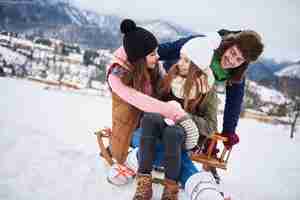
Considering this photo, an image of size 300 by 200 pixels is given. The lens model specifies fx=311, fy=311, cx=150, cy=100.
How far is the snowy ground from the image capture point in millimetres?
1039

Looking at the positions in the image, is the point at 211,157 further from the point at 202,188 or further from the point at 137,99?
the point at 137,99

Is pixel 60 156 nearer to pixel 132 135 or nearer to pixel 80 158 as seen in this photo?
pixel 80 158

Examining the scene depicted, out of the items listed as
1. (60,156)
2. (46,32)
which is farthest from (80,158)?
(46,32)

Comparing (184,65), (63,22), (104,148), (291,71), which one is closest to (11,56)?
(63,22)

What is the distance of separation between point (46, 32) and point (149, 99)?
2942 mm

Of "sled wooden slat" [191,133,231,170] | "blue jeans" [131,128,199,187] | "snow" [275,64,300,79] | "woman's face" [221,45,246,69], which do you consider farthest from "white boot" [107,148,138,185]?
"snow" [275,64,300,79]

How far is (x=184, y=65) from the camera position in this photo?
1.00 metres

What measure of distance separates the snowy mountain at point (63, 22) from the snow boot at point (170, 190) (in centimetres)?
228

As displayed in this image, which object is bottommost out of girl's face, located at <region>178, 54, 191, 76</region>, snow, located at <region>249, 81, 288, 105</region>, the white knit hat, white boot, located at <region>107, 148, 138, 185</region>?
snow, located at <region>249, 81, 288, 105</region>

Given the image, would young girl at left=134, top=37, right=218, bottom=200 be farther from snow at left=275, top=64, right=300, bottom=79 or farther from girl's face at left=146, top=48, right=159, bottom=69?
snow at left=275, top=64, right=300, bottom=79

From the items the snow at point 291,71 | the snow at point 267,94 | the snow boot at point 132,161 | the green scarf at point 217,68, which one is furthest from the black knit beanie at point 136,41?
the snow at point 291,71

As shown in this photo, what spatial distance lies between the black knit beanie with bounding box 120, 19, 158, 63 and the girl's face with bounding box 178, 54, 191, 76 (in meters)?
0.10

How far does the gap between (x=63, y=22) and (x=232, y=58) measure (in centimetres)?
315

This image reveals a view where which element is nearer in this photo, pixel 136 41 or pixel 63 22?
pixel 136 41
